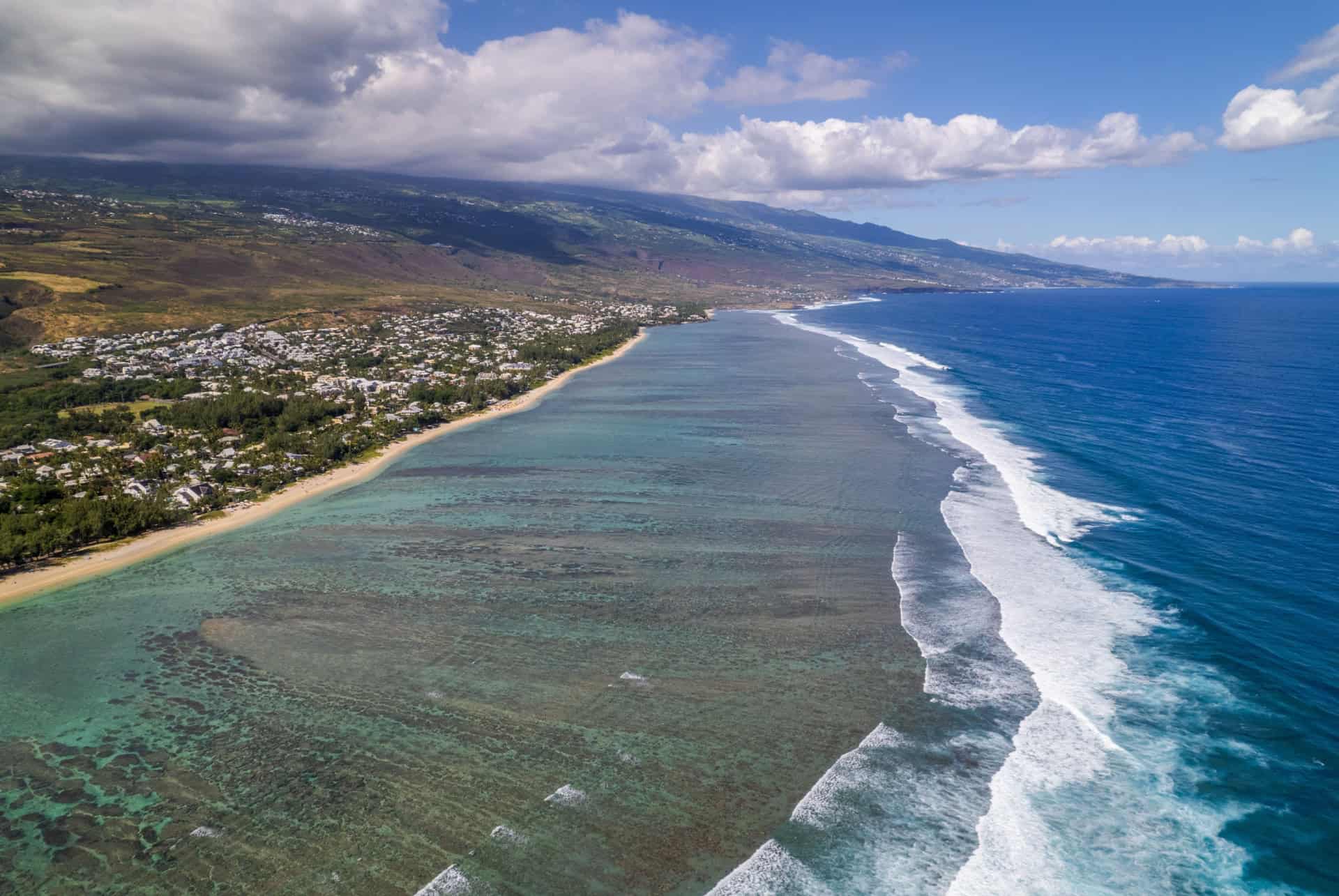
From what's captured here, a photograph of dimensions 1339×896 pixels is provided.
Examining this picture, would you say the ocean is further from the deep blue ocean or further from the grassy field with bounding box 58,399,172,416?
the grassy field with bounding box 58,399,172,416

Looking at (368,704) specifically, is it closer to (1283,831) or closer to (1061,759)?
(1061,759)

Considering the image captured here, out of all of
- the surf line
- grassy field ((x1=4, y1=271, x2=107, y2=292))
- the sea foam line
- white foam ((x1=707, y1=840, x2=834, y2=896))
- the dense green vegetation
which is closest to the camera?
white foam ((x1=707, y1=840, x2=834, y2=896))

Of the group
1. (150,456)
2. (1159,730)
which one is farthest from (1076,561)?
(150,456)

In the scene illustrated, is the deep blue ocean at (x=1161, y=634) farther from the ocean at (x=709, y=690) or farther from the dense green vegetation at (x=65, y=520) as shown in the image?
the dense green vegetation at (x=65, y=520)

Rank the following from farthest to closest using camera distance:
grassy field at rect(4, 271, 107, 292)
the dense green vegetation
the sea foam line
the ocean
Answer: grassy field at rect(4, 271, 107, 292)
the dense green vegetation
the sea foam line
the ocean

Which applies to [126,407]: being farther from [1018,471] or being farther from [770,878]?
[1018,471]

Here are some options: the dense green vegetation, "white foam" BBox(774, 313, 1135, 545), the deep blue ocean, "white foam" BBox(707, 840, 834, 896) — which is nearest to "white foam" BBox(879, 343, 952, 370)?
"white foam" BBox(774, 313, 1135, 545)
